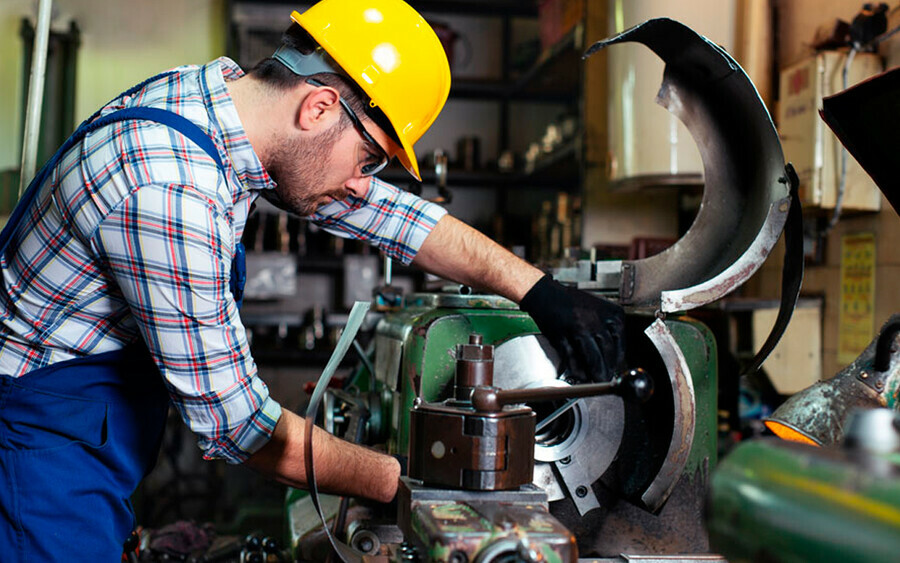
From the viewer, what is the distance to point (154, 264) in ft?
3.48

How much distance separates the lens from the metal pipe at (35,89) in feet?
4.70

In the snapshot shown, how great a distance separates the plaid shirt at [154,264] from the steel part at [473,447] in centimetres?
31

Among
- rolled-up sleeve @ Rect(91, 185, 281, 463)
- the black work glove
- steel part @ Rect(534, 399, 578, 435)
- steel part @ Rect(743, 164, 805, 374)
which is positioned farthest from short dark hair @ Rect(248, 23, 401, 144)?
steel part @ Rect(743, 164, 805, 374)

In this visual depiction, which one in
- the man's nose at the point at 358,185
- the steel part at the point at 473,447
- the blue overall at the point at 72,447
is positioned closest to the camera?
the steel part at the point at 473,447

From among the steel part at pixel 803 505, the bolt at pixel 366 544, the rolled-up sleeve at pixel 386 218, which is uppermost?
the rolled-up sleeve at pixel 386 218

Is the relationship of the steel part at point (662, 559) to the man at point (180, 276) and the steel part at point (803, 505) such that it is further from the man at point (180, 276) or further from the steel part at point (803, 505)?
the steel part at point (803, 505)

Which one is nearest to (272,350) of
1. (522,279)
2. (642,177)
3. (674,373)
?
(642,177)

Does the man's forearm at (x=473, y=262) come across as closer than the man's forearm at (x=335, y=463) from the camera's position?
No

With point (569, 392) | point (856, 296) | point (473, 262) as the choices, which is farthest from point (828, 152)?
point (569, 392)

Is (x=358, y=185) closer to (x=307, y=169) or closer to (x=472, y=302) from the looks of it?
(x=307, y=169)

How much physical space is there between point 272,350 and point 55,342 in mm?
3218

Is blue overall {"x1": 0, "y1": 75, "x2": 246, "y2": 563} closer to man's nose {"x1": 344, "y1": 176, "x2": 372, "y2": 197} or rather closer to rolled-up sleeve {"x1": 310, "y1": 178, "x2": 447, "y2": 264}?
man's nose {"x1": 344, "y1": 176, "x2": 372, "y2": 197}

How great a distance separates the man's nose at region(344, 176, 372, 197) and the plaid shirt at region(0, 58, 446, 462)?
169 mm

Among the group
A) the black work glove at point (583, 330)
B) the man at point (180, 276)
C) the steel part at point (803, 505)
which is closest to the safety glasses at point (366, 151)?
the man at point (180, 276)
